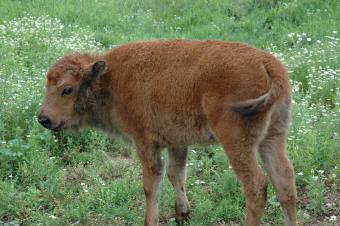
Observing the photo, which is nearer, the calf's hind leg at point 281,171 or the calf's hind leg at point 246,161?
the calf's hind leg at point 246,161

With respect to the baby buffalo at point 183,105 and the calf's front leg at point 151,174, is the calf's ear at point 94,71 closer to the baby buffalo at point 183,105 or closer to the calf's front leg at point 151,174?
the baby buffalo at point 183,105

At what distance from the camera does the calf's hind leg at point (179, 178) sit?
21.0 ft

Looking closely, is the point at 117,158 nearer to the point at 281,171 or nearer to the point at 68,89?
the point at 68,89

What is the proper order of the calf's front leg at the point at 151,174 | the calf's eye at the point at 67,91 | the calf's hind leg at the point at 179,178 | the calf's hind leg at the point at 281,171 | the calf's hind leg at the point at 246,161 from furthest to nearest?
the calf's hind leg at the point at 179,178 < the calf's eye at the point at 67,91 < the calf's front leg at the point at 151,174 < the calf's hind leg at the point at 281,171 < the calf's hind leg at the point at 246,161

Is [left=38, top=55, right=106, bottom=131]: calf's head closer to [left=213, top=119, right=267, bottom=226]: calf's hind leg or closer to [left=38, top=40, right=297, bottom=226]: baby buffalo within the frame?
[left=38, top=40, right=297, bottom=226]: baby buffalo

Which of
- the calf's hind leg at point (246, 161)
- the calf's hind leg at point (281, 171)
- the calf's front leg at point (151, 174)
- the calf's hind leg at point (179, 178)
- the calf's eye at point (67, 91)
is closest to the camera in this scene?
the calf's hind leg at point (246, 161)

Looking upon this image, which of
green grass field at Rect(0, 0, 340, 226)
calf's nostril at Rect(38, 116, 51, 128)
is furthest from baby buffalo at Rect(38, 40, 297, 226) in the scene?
green grass field at Rect(0, 0, 340, 226)

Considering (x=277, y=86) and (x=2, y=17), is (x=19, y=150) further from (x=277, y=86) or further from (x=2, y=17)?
(x=2, y=17)

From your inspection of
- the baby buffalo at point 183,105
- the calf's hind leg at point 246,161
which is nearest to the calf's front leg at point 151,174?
the baby buffalo at point 183,105

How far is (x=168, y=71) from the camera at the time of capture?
19.4 feet

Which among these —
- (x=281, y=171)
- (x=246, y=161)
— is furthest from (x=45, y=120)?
(x=281, y=171)

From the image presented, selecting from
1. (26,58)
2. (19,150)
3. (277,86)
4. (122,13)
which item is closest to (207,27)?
(122,13)

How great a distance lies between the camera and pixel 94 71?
6.20m

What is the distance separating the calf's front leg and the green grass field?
287 mm
